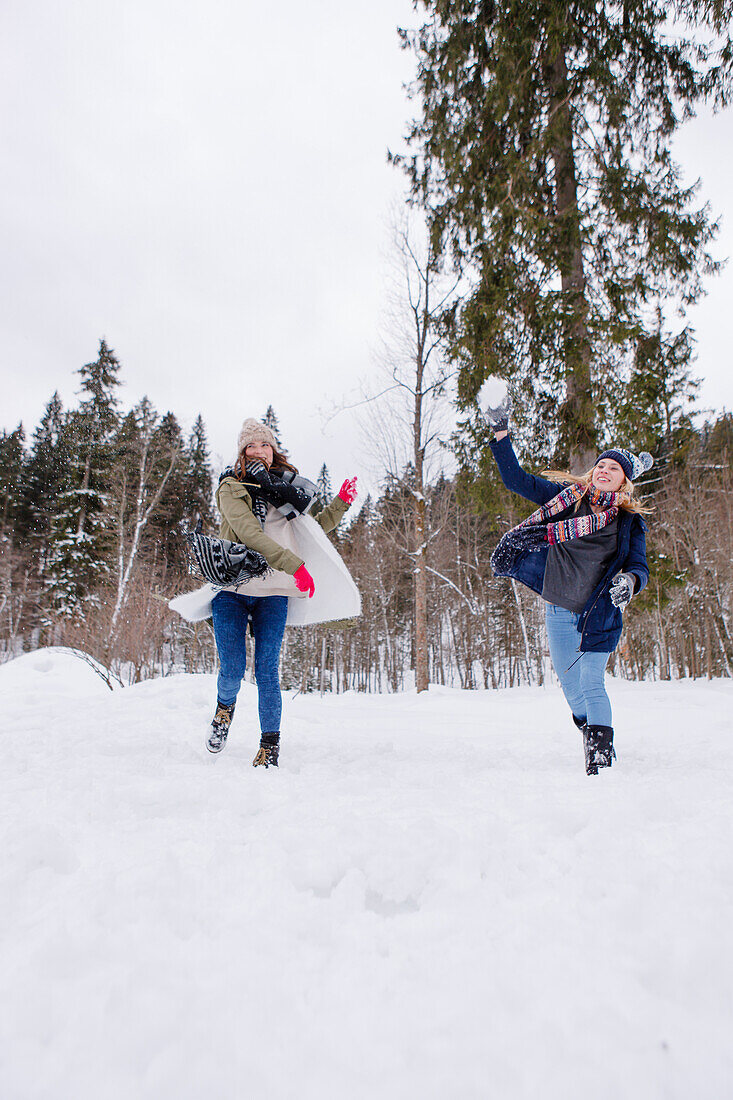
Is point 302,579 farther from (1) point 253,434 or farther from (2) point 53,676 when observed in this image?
(2) point 53,676

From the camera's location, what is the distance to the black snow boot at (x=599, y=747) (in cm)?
256

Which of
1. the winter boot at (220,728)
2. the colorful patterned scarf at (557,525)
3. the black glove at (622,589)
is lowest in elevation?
the winter boot at (220,728)

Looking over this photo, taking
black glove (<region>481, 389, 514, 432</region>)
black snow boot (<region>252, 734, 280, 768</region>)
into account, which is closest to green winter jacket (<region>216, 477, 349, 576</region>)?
black snow boot (<region>252, 734, 280, 768</region>)

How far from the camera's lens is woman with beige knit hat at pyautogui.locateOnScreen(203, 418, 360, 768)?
9.59ft

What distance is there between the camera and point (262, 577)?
3.01 m

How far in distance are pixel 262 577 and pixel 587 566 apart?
1.79 meters

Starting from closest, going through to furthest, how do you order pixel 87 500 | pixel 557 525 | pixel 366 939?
1. pixel 366 939
2. pixel 557 525
3. pixel 87 500

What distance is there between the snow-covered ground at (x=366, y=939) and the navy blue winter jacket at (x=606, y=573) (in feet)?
2.64

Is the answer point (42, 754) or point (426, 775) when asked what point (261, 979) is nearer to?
point (426, 775)

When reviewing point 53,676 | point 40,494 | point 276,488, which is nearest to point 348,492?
point 276,488

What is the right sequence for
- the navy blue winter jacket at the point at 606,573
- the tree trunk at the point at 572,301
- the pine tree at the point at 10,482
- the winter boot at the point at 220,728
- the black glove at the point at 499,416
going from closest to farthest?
the navy blue winter jacket at the point at 606,573 → the winter boot at the point at 220,728 → the black glove at the point at 499,416 → the tree trunk at the point at 572,301 → the pine tree at the point at 10,482

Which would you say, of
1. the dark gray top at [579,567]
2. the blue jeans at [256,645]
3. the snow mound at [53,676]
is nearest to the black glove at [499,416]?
the dark gray top at [579,567]

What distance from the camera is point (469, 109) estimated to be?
8578 mm

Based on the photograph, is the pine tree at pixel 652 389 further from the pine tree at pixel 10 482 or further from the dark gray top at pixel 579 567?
the pine tree at pixel 10 482
